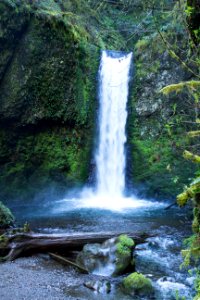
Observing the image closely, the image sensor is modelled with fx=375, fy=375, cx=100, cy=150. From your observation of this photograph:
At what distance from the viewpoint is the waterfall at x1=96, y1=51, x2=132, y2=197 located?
47.4ft

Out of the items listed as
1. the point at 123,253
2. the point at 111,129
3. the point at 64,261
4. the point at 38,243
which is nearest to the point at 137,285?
the point at 123,253

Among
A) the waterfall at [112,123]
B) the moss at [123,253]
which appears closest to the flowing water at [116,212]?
the waterfall at [112,123]

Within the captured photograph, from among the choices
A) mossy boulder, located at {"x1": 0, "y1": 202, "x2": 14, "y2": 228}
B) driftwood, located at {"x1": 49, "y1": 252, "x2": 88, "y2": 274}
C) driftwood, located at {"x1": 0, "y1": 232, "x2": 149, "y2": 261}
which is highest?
mossy boulder, located at {"x1": 0, "y1": 202, "x2": 14, "y2": 228}

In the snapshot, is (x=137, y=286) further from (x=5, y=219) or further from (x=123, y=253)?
(x=5, y=219)

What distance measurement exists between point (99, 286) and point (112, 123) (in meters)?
9.69

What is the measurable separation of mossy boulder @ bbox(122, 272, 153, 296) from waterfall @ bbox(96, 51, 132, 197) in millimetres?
8514

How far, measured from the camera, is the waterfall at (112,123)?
1445 centimetres

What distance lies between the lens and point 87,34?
609 inches

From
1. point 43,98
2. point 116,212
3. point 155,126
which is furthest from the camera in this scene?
point 155,126

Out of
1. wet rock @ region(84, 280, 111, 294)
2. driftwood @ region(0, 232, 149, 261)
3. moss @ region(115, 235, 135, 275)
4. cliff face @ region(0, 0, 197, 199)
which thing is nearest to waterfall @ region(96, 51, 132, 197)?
cliff face @ region(0, 0, 197, 199)

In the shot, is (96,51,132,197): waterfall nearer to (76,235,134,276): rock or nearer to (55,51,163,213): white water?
(55,51,163,213): white water

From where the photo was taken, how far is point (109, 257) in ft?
21.0

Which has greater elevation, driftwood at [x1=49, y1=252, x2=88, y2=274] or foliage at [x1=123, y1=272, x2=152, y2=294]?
driftwood at [x1=49, y1=252, x2=88, y2=274]

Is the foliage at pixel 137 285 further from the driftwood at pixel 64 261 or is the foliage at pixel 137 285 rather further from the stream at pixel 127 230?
the driftwood at pixel 64 261
